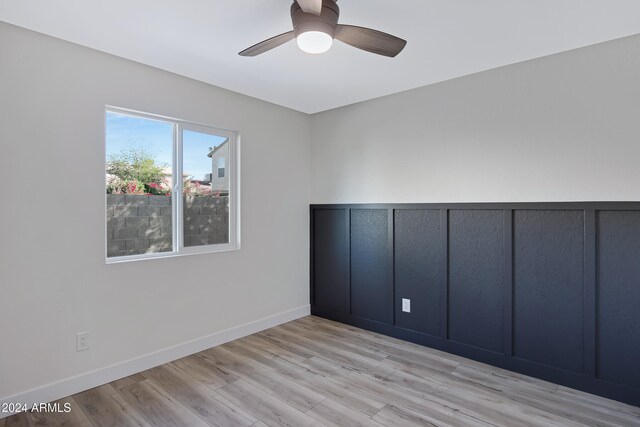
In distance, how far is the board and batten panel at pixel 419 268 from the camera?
123 inches

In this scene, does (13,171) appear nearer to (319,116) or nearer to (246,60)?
(246,60)

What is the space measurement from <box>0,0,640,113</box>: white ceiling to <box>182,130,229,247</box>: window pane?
1.97ft

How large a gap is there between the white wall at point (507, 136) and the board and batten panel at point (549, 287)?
0.69ft

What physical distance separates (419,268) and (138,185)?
8.26 feet

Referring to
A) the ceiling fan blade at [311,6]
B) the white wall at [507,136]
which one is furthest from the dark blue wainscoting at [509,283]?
the ceiling fan blade at [311,6]

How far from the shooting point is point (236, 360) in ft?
9.51

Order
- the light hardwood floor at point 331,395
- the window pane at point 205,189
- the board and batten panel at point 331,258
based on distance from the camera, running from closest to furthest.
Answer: the light hardwood floor at point 331,395 < the window pane at point 205,189 < the board and batten panel at point 331,258

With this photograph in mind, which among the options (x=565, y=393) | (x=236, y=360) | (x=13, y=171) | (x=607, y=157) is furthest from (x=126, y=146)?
(x=565, y=393)

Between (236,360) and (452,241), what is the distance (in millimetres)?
2097

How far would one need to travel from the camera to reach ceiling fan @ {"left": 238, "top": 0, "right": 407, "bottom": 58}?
179 centimetres

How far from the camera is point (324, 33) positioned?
1813mm

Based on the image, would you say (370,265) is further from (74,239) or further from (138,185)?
(74,239)

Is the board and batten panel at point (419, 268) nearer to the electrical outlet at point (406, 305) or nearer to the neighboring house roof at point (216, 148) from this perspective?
the electrical outlet at point (406, 305)

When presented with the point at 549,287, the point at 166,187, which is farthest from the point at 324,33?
the point at 549,287
